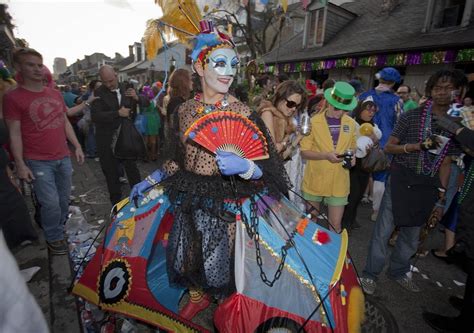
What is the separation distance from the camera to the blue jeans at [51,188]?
3197 millimetres

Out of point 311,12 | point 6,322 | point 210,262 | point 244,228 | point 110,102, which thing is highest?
point 311,12

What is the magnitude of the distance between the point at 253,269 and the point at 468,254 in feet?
6.12

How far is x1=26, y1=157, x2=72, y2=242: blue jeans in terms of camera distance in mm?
3197

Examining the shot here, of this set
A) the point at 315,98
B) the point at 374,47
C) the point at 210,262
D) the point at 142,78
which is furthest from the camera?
the point at 142,78

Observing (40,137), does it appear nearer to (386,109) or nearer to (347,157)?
(347,157)

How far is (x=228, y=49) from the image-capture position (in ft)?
6.93

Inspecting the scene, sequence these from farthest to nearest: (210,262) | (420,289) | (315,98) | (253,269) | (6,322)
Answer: (315,98) → (420,289) → (210,262) → (253,269) → (6,322)

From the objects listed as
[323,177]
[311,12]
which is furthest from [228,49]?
[311,12]

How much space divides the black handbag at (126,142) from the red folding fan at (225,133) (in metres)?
2.86

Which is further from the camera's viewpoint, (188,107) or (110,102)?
(110,102)

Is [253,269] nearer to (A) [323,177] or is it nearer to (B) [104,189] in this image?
(A) [323,177]

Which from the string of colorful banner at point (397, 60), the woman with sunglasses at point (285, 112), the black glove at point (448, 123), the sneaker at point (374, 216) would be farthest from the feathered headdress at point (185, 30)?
the string of colorful banner at point (397, 60)

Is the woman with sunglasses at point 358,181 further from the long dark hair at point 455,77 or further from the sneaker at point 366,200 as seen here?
the long dark hair at point 455,77

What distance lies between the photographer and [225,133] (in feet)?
5.76
